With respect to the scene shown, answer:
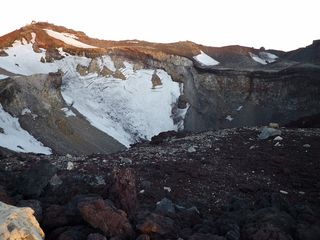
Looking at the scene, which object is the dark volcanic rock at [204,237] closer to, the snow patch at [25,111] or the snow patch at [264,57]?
the snow patch at [25,111]

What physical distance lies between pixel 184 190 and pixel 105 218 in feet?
20.8

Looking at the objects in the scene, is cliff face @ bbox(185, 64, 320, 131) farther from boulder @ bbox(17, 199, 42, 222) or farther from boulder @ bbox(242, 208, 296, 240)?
boulder @ bbox(17, 199, 42, 222)

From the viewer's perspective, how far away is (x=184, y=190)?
16.7 meters

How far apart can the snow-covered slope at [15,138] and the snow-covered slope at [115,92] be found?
47.4ft

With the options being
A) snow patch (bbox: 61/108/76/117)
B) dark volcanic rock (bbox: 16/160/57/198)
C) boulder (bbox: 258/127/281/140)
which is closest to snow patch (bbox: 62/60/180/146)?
snow patch (bbox: 61/108/76/117)

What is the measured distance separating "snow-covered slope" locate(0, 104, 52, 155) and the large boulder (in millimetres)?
27717

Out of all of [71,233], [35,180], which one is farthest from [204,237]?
[35,180]

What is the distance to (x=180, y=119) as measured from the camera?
211ft

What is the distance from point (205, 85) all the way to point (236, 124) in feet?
28.5

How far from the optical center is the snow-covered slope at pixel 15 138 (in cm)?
3788

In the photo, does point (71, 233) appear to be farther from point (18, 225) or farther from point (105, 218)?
point (18, 225)

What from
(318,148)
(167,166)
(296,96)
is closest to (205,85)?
(296,96)

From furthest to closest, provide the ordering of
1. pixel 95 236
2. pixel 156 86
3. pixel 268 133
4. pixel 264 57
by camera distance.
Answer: pixel 264 57 < pixel 156 86 < pixel 268 133 < pixel 95 236

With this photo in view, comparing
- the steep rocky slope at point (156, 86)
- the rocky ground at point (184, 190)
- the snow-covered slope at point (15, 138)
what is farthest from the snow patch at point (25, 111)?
the rocky ground at point (184, 190)
